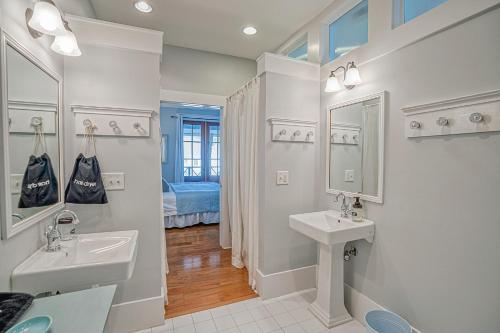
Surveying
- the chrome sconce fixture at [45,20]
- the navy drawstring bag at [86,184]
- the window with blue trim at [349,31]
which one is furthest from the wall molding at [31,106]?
the window with blue trim at [349,31]

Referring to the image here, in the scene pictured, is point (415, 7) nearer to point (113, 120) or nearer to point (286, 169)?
point (286, 169)

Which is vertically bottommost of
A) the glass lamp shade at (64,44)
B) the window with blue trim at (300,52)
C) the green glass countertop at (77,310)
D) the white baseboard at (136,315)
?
the white baseboard at (136,315)

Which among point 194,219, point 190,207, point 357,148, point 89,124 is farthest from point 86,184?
point 194,219

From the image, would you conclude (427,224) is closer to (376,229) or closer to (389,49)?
(376,229)

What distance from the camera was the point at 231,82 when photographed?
3.38 meters

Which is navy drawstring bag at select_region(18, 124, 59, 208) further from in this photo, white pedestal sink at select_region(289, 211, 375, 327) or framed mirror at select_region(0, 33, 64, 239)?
white pedestal sink at select_region(289, 211, 375, 327)

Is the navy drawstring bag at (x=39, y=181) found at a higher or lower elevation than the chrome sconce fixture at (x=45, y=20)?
lower

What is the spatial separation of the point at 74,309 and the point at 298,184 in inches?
77.1

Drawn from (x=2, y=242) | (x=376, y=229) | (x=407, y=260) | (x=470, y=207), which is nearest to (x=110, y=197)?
(x=2, y=242)

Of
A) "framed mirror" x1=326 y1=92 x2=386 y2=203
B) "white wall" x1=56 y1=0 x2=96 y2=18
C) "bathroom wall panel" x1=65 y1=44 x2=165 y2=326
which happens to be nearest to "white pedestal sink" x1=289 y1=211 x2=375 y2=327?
"framed mirror" x1=326 y1=92 x2=386 y2=203

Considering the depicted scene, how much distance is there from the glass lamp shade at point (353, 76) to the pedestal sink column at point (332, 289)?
4.52 feet

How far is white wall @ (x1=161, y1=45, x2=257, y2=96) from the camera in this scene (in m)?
3.05

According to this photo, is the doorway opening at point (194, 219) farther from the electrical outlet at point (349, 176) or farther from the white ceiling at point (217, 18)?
the electrical outlet at point (349, 176)

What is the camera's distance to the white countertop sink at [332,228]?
1.78m
